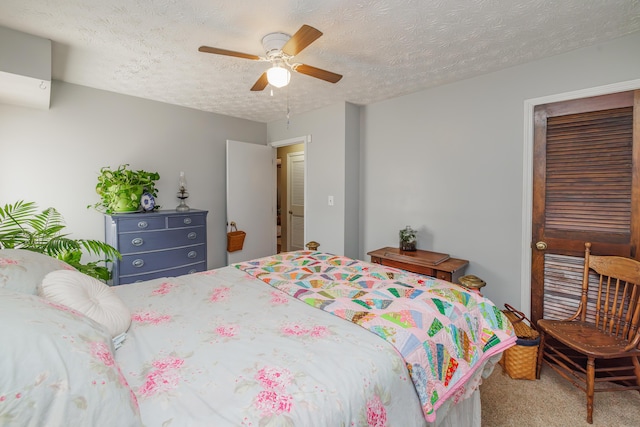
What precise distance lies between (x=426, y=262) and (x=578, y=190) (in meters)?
1.22

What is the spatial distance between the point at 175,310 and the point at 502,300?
257 cm

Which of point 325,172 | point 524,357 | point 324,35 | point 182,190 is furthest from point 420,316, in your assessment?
point 182,190

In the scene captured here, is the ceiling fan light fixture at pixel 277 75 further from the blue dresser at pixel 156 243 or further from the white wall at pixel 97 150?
the white wall at pixel 97 150

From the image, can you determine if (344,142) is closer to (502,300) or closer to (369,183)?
(369,183)

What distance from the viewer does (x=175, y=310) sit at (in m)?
1.39

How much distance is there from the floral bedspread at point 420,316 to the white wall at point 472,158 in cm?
125

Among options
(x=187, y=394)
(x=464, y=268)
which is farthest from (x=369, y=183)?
(x=187, y=394)

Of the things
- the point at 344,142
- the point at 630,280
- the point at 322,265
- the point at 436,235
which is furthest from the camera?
the point at 344,142

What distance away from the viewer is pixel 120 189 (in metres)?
2.87

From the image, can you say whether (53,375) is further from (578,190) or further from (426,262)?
(578,190)

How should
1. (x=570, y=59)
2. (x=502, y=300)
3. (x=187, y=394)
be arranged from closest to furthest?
(x=187, y=394) → (x=570, y=59) → (x=502, y=300)

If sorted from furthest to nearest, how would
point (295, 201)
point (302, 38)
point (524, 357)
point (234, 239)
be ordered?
point (295, 201) → point (234, 239) → point (524, 357) → point (302, 38)

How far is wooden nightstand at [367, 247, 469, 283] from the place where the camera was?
2.58m

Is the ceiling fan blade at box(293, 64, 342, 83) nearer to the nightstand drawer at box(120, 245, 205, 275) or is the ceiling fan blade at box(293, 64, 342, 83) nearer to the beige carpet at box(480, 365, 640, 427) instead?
the nightstand drawer at box(120, 245, 205, 275)
